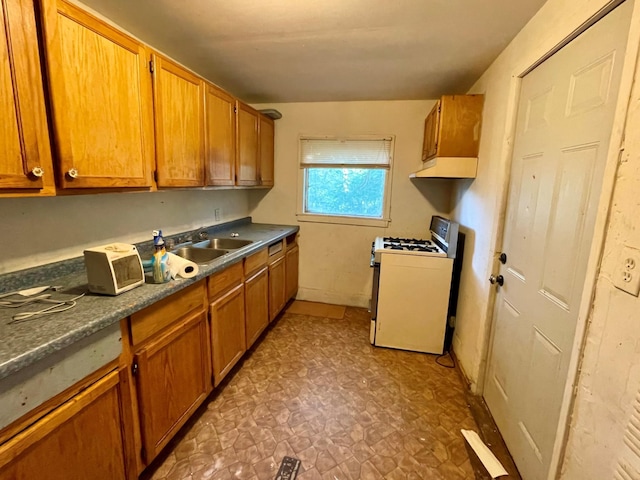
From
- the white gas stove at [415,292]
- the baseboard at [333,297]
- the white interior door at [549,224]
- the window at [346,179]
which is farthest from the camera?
the baseboard at [333,297]

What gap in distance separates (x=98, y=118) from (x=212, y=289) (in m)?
1.04

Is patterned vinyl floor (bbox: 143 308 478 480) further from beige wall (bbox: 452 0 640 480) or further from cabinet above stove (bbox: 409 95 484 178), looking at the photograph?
cabinet above stove (bbox: 409 95 484 178)

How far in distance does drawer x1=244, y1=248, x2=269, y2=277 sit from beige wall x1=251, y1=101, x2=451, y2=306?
1.07m

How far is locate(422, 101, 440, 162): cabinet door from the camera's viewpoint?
2424 mm

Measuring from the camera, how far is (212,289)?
1846 millimetres

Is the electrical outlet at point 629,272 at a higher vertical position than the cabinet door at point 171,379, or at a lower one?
higher

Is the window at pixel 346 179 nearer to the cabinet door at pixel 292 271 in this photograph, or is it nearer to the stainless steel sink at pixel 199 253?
the cabinet door at pixel 292 271

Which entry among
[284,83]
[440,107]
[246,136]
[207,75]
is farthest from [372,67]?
[207,75]

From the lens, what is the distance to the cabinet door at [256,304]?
7.79ft

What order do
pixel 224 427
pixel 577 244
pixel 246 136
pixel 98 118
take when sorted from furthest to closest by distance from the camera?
1. pixel 246 136
2. pixel 224 427
3. pixel 98 118
4. pixel 577 244

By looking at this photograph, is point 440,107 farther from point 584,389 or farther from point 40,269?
point 40,269

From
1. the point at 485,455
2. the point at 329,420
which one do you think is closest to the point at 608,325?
the point at 485,455

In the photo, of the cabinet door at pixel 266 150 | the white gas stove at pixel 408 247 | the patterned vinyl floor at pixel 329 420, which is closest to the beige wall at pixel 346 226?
the cabinet door at pixel 266 150

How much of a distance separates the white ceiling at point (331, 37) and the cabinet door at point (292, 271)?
5.67 ft
